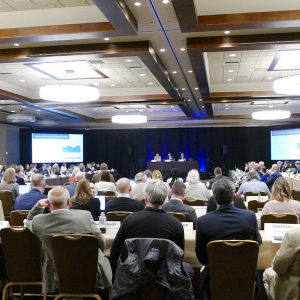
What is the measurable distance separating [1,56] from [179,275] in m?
6.63

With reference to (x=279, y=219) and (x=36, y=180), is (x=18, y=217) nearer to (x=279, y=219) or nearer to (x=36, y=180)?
(x=36, y=180)

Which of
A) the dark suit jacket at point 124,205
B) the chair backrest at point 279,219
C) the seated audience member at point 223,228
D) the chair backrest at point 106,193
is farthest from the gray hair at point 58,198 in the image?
the chair backrest at point 106,193

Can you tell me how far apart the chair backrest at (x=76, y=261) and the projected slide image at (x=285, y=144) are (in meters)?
16.8

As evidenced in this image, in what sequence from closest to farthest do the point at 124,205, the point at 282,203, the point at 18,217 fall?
the point at 282,203 < the point at 124,205 < the point at 18,217

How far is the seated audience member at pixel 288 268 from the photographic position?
2.95m

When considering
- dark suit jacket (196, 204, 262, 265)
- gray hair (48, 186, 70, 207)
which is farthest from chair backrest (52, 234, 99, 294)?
dark suit jacket (196, 204, 262, 265)

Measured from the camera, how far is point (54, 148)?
70.3 feet

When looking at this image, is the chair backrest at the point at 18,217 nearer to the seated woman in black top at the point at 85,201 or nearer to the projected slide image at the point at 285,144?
the seated woman in black top at the point at 85,201

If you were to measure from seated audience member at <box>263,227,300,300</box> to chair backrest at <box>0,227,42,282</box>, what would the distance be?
2109 mm

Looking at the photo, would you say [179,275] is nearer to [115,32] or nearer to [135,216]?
[135,216]

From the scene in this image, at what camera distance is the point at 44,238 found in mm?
3656

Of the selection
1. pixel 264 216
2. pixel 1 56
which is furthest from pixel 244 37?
pixel 1 56

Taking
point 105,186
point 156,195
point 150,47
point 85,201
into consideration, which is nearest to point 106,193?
point 105,186

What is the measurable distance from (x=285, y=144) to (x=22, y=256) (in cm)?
1774
